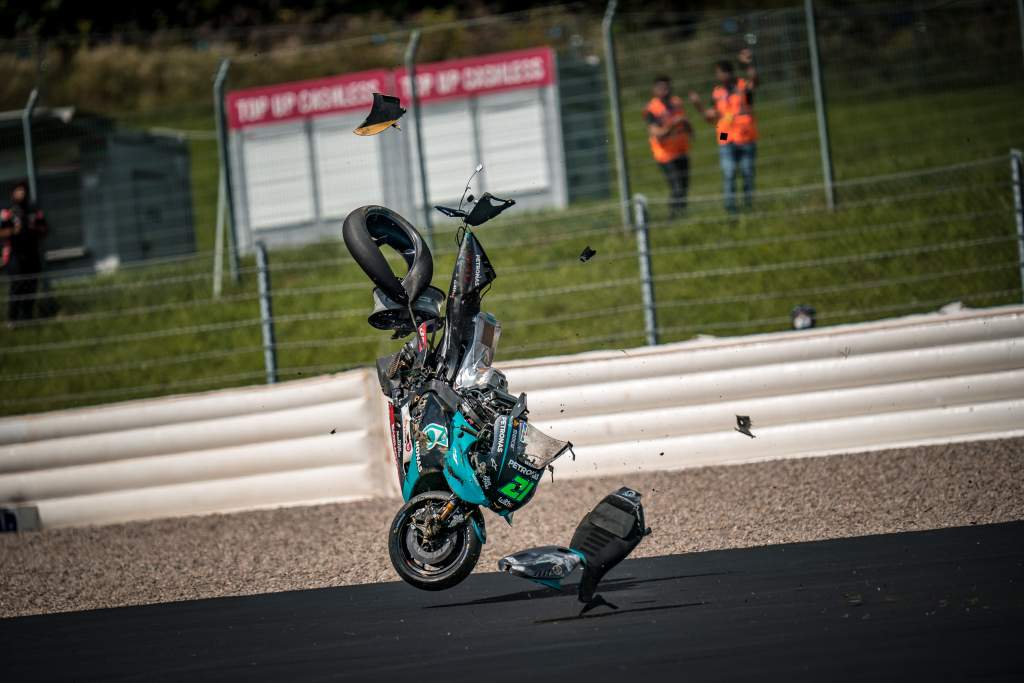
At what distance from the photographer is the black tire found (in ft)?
23.2

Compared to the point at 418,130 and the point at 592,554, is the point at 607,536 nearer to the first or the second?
the point at 592,554

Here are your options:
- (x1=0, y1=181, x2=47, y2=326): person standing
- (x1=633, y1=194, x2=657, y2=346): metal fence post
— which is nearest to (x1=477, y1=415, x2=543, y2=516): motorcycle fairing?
(x1=633, y1=194, x2=657, y2=346): metal fence post

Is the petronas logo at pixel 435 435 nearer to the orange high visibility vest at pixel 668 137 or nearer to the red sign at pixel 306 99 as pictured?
the orange high visibility vest at pixel 668 137

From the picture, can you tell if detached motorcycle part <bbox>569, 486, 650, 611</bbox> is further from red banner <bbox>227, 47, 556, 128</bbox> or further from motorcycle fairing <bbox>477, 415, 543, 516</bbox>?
red banner <bbox>227, 47, 556, 128</bbox>

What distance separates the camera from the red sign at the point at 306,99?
2041 cm

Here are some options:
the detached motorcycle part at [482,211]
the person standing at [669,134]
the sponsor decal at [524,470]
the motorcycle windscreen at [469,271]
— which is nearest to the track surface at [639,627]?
the sponsor decal at [524,470]

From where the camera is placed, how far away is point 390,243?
7.50 metres

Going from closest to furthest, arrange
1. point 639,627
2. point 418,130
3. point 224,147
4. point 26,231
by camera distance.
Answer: point 639,627 < point 418,130 < point 224,147 < point 26,231

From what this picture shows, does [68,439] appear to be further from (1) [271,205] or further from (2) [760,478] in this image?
(1) [271,205]

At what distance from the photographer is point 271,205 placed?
739 inches

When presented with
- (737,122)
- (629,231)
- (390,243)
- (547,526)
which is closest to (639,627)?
(390,243)

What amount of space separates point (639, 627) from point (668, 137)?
1030cm

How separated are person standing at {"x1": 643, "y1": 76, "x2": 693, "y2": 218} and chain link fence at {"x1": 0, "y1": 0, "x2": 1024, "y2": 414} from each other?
43 cm

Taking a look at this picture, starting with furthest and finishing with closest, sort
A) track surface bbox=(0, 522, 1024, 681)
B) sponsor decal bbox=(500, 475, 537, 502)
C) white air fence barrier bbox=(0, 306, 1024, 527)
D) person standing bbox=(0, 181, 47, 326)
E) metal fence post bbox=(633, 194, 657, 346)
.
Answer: person standing bbox=(0, 181, 47, 326), metal fence post bbox=(633, 194, 657, 346), white air fence barrier bbox=(0, 306, 1024, 527), sponsor decal bbox=(500, 475, 537, 502), track surface bbox=(0, 522, 1024, 681)
